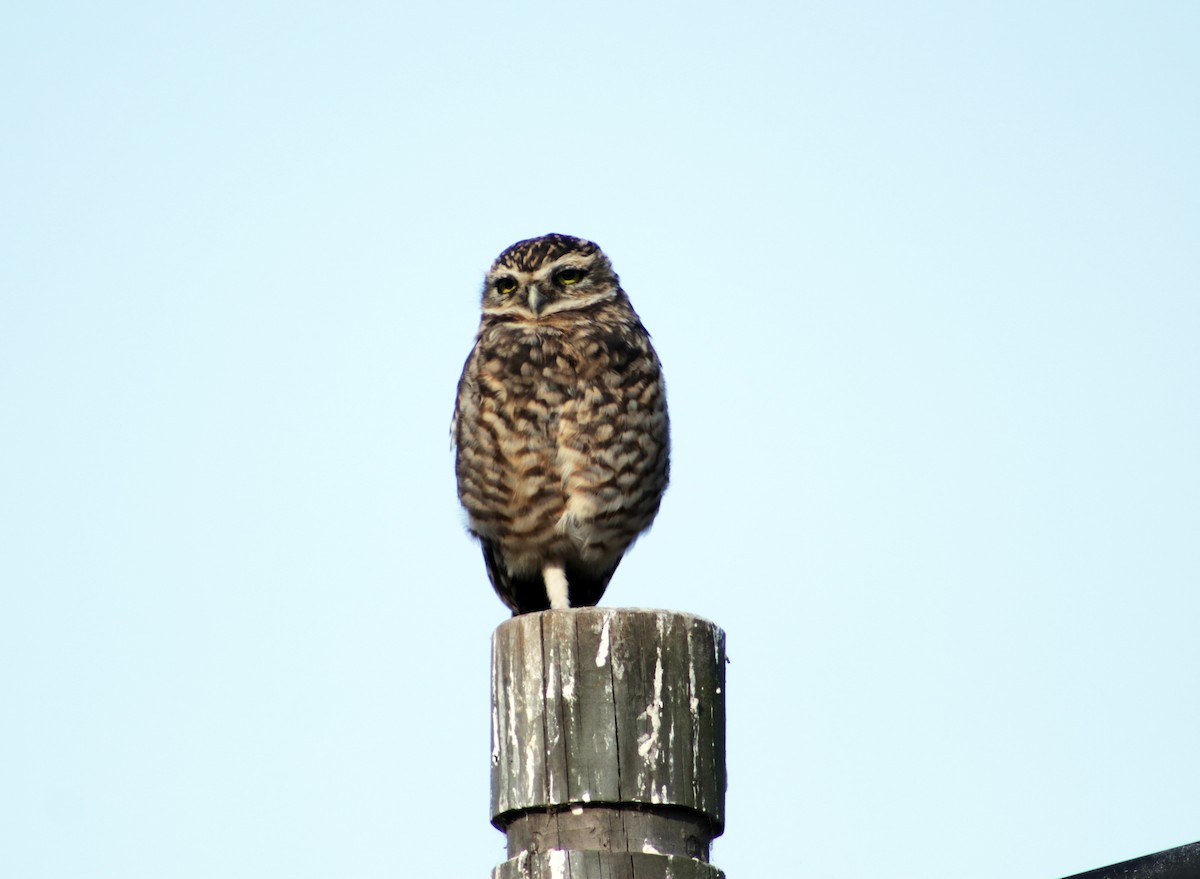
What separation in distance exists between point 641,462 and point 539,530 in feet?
1.52

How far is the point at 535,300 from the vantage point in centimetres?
654

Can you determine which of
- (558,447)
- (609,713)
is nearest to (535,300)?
(558,447)

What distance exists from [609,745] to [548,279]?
13.0 ft

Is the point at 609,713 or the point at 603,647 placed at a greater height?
the point at 603,647

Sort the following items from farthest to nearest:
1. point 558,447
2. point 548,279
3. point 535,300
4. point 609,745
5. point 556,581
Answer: point 548,279 < point 535,300 < point 556,581 < point 558,447 < point 609,745

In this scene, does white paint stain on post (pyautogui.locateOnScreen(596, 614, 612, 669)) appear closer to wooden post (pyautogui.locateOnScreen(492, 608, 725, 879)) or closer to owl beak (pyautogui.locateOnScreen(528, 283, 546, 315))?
wooden post (pyautogui.locateOnScreen(492, 608, 725, 879))

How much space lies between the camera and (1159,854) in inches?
90.4

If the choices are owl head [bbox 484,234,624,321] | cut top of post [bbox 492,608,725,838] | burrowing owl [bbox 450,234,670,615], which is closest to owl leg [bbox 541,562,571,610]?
burrowing owl [bbox 450,234,670,615]

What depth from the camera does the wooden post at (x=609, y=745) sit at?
285 centimetres

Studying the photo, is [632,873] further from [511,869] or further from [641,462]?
[641,462]

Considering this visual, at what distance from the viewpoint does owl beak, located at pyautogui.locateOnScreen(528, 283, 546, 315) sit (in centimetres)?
652

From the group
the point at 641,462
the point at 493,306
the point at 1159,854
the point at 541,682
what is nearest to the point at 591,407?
the point at 641,462

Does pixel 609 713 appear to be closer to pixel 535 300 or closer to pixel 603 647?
pixel 603 647

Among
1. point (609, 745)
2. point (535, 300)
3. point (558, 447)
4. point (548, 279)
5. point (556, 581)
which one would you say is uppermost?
point (548, 279)
